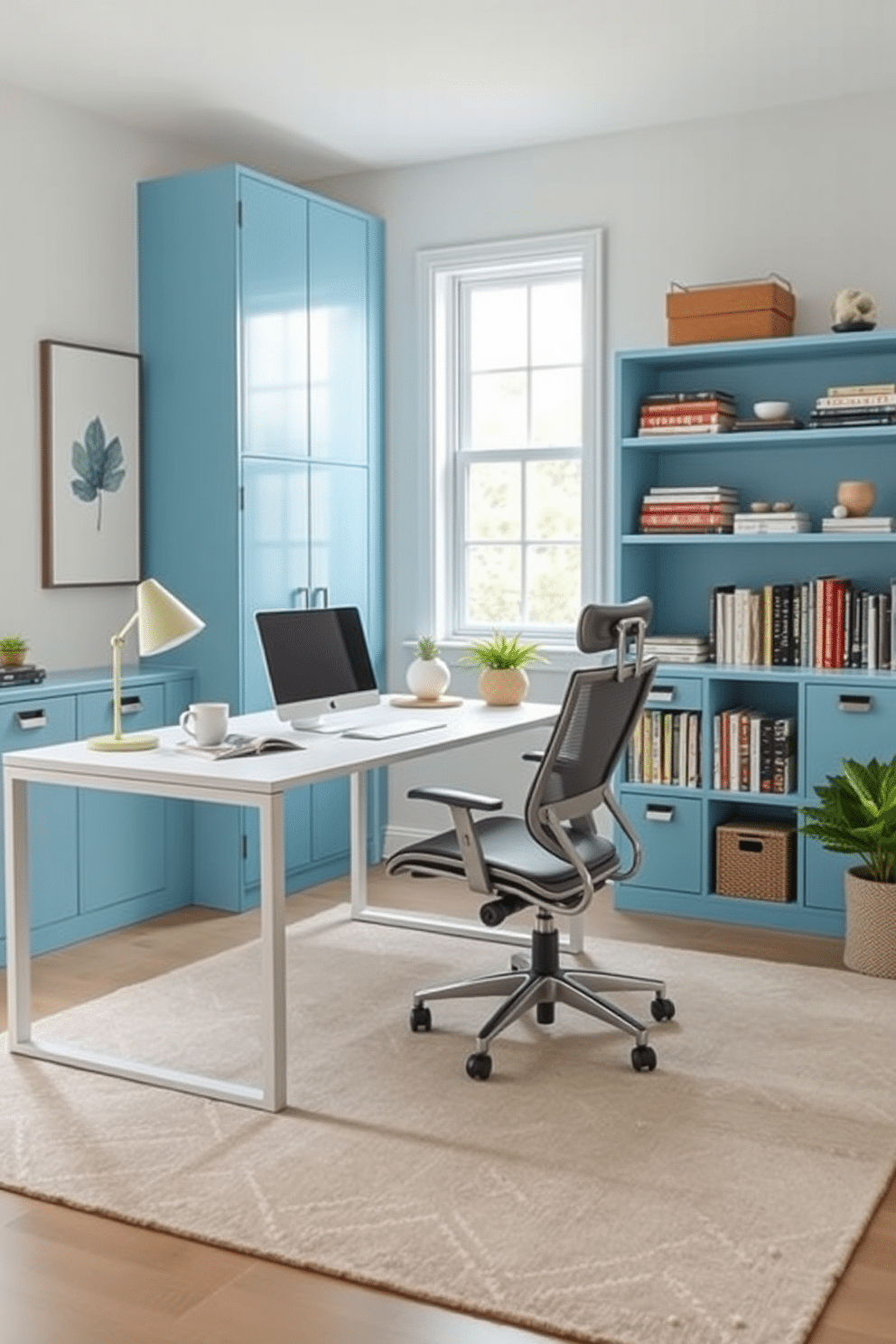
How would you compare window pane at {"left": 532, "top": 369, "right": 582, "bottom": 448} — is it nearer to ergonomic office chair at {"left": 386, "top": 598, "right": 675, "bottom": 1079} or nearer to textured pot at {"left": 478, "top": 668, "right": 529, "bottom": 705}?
textured pot at {"left": 478, "top": 668, "right": 529, "bottom": 705}

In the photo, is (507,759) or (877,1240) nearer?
(877,1240)

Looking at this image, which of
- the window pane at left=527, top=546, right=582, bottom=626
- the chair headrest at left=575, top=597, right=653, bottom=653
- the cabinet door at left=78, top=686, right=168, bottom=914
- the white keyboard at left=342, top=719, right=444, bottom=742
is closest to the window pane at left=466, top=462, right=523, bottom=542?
the window pane at left=527, top=546, right=582, bottom=626

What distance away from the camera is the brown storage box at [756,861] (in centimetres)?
480

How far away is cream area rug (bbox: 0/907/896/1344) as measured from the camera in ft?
8.23

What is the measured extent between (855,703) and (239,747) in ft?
6.78

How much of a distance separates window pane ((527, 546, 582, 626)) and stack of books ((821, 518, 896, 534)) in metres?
1.09

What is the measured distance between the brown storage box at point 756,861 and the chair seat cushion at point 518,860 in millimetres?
1262

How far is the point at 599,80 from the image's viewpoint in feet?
15.5

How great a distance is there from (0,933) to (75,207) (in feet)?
8.02

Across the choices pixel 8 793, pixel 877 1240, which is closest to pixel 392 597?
pixel 8 793

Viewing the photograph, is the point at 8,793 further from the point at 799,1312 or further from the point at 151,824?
the point at 799,1312

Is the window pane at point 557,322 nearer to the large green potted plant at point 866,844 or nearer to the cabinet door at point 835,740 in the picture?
the cabinet door at point 835,740

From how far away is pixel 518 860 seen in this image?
3477mm

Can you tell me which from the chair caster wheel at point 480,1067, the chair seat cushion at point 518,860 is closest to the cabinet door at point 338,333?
the chair seat cushion at point 518,860
